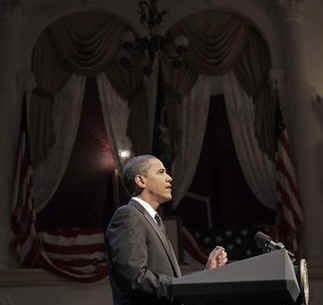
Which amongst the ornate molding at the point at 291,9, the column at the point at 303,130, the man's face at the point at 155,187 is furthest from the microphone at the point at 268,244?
the ornate molding at the point at 291,9

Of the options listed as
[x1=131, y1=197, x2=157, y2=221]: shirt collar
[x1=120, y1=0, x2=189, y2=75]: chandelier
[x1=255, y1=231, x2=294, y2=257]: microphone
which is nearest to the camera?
[x1=255, y1=231, x2=294, y2=257]: microphone

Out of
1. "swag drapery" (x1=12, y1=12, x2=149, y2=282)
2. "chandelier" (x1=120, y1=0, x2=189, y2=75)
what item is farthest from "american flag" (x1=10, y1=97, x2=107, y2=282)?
"chandelier" (x1=120, y1=0, x2=189, y2=75)

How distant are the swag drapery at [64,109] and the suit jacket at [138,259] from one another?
6514 mm

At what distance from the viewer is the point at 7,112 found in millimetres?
10781

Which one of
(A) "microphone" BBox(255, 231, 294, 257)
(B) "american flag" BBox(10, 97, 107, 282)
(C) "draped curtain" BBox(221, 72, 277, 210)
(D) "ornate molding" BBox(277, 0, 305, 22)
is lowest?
(B) "american flag" BBox(10, 97, 107, 282)

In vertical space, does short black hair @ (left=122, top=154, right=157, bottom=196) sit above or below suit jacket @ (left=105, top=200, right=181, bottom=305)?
above

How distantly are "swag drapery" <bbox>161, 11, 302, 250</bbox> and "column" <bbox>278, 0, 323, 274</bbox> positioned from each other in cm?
33

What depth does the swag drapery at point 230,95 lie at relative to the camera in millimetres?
10703

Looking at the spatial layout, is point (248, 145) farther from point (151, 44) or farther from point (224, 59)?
point (151, 44)

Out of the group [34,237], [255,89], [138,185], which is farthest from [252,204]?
[138,185]

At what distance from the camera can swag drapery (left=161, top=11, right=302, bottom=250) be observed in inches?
421

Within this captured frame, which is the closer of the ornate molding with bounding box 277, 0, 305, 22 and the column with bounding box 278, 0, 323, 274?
the column with bounding box 278, 0, 323, 274

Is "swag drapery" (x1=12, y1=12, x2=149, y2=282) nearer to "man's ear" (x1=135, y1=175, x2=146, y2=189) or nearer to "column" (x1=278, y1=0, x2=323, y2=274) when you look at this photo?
"column" (x1=278, y1=0, x2=323, y2=274)

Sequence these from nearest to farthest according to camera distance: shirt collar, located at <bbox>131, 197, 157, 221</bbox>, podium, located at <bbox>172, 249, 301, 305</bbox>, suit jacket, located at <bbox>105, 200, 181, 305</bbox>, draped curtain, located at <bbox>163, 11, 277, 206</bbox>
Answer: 1. podium, located at <bbox>172, 249, 301, 305</bbox>
2. suit jacket, located at <bbox>105, 200, 181, 305</bbox>
3. shirt collar, located at <bbox>131, 197, 157, 221</bbox>
4. draped curtain, located at <bbox>163, 11, 277, 206</bbox>
